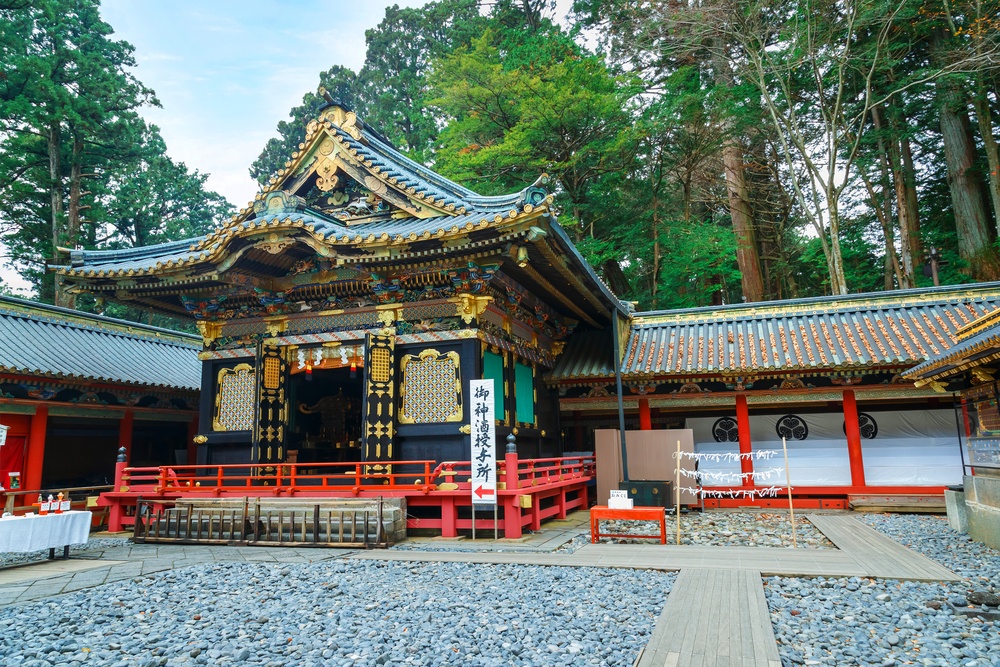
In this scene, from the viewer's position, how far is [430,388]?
11016 mm

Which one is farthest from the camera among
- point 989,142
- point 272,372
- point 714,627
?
point 989,142

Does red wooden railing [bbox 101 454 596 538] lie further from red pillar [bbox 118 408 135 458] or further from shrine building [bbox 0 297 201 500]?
red pillar [bbox 118 408 135 458]

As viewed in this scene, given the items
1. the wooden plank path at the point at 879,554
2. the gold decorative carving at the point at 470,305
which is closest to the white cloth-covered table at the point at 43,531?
the gold decorative carving at the point at 470,305

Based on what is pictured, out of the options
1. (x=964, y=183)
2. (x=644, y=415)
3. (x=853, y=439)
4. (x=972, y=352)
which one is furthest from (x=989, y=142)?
(x=972, y=352)

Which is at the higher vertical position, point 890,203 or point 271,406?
point 890,203

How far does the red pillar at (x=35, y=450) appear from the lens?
1296 centimetres

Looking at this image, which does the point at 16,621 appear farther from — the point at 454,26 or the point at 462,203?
the point at 454,26

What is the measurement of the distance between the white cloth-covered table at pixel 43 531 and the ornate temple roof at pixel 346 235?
4.55 meters

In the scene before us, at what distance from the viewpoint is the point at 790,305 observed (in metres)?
15.4

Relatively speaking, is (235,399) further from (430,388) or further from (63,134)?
(63,134)

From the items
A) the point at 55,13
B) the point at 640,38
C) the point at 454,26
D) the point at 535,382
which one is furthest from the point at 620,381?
the point at 55,13

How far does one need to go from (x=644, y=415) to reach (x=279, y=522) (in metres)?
8.64

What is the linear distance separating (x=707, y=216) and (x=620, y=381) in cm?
1721

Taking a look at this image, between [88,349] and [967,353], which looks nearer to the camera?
[967,353]
